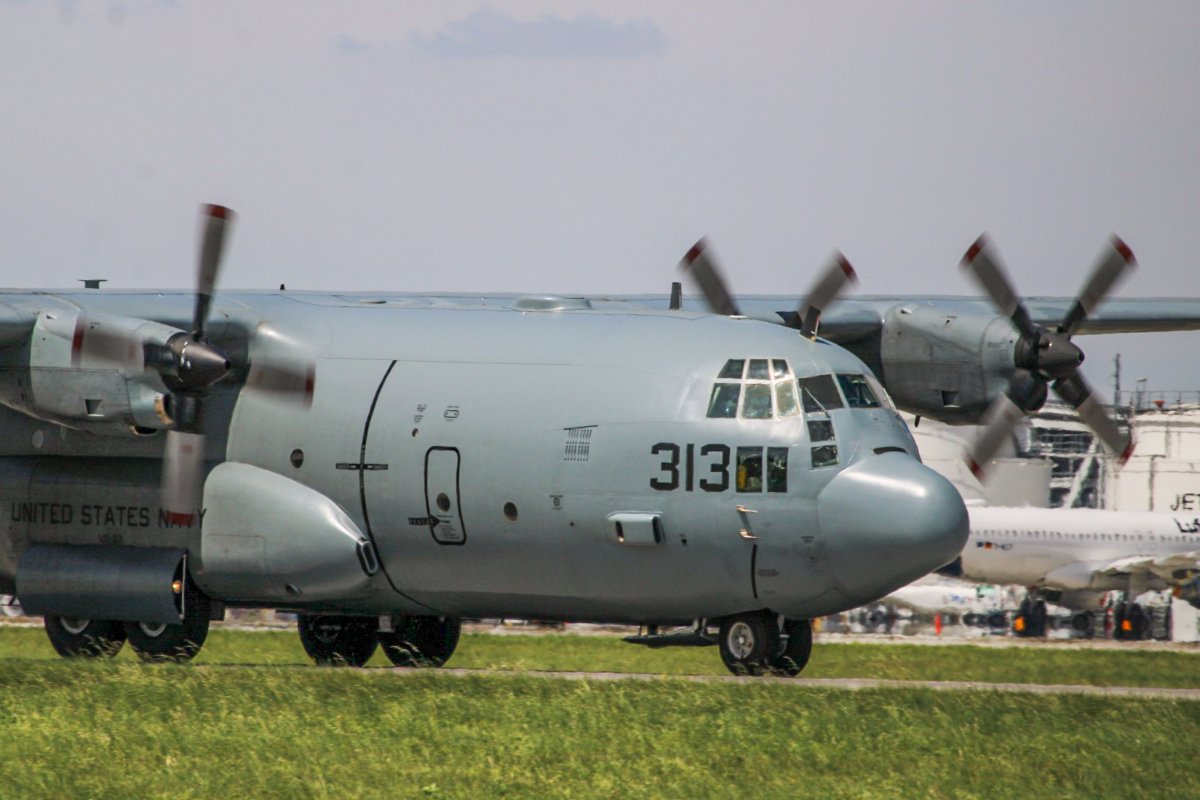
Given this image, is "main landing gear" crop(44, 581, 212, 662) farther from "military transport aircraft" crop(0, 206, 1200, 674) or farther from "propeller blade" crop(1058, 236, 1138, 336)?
"propeller blade" crop(1058, 236, 1138, 336)

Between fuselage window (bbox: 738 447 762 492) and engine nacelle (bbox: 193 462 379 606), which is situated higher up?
fuselage window (bbox: 738 447 762 492)

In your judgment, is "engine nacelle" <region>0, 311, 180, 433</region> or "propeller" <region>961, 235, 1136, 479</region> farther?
"propeller" <region>961, 235, 1136, 479</region>

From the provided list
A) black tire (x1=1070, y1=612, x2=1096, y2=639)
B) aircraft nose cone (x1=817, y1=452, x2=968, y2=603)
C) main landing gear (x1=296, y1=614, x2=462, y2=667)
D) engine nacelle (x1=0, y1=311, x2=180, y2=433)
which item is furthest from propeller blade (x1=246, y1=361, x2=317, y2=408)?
black tire (x1=1070, y1=612, x2=1096, y2=639)

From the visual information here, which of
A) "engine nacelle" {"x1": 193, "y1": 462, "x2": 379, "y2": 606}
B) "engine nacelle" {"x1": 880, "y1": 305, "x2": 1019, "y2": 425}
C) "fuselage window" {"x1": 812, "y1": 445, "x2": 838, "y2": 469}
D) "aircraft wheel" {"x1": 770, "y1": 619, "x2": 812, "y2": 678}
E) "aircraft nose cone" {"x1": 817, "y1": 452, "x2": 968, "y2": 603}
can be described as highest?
"engine nacelle" {"x1": 880, "y1": 305, "x2": 1019, "y2": 425}

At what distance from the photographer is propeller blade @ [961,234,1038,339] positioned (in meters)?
22.3

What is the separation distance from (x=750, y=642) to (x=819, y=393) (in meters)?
3.03

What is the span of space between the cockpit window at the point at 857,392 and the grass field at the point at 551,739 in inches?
138

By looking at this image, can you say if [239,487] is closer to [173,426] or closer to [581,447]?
[173,426]

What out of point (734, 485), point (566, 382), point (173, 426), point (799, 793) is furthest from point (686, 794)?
point (173, 426)

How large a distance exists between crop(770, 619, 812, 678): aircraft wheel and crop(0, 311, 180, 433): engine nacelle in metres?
7.81

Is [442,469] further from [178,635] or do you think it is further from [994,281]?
[994,281]

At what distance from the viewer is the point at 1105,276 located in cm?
2253

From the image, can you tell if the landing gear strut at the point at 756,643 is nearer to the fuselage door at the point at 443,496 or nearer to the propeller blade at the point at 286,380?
the fuselage door at the point at 443,496

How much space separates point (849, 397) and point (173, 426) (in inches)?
316
